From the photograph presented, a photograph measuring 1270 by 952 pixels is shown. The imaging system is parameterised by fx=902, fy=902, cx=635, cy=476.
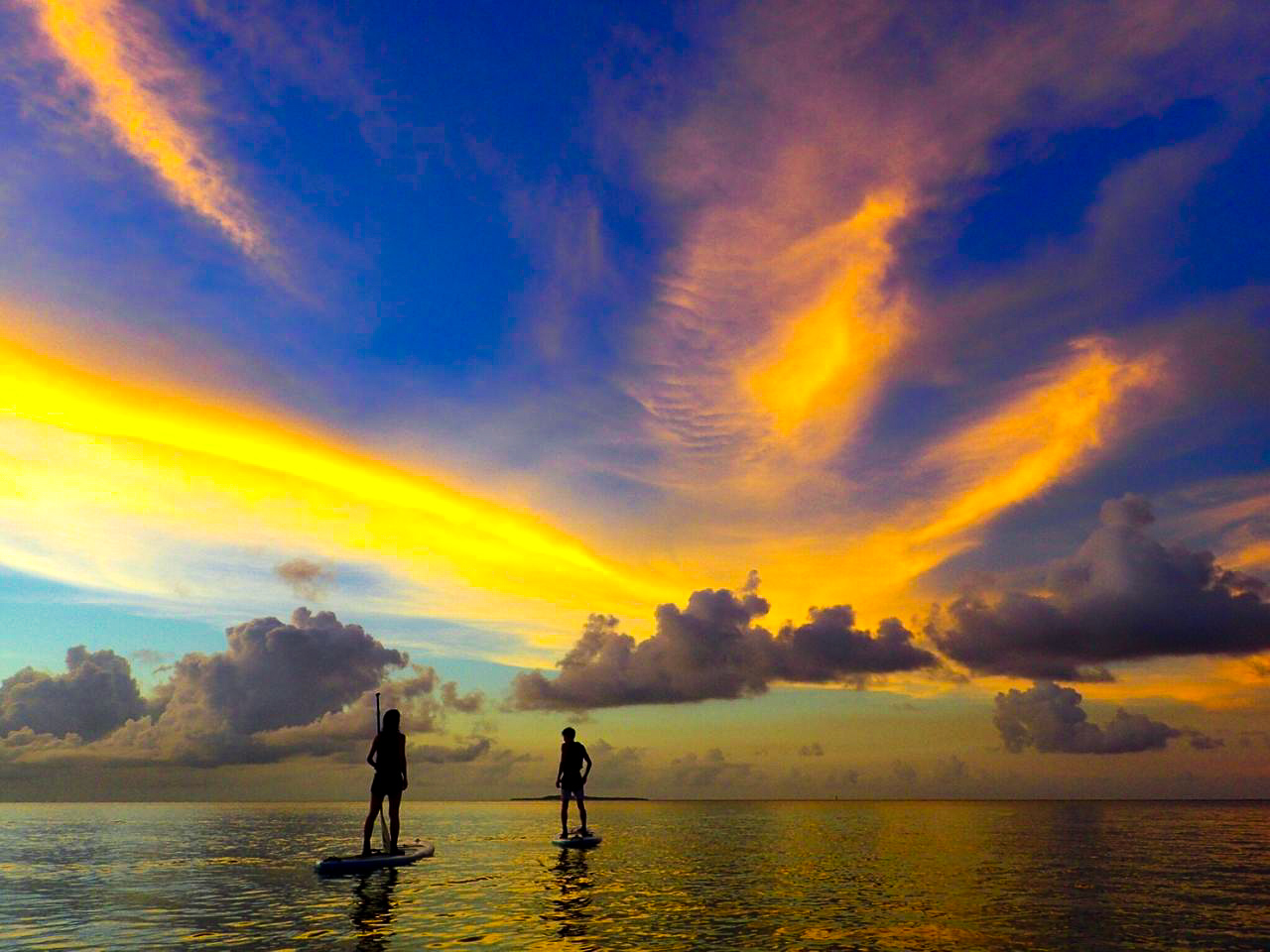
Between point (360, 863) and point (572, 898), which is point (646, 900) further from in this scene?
point (360, 863)

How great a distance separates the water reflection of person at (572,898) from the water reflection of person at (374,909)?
133 inches

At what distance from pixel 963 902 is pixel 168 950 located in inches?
709

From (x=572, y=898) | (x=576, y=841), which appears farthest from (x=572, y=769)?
(x=572, y=898)

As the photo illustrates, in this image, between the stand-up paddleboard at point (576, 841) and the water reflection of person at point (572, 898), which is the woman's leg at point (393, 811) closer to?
the water reflection of person at point (572, 898)

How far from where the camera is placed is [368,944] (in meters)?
16.2

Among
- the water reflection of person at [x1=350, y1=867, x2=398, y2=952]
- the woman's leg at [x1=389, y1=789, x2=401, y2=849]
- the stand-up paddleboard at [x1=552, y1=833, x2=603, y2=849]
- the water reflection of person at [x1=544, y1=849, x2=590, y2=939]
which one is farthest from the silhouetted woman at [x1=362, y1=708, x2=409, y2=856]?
the stand-up paddleboard at [x1=552, y1=833, x2=603, y2=849]

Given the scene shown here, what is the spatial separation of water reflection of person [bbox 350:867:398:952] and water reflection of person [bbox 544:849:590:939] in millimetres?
3377

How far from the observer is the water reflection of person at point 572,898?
711 inches

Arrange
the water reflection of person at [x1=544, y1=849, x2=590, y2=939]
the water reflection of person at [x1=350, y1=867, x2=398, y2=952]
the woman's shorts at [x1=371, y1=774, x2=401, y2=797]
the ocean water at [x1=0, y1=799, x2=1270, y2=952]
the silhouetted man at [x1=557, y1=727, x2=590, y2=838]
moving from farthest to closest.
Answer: the silhouetted man at [x1=557, y1=727, x2=590, y2=838] → the woman's shorts at [x1=371, y1=774, x2=401, y2=797] → the water reflection of person at [x1=544, y1=849, x2=590, y2=939] → the ocean water at [x1=0, y1=799, x2=1270, y2=952] → the water reflection of person at [x1=350, y1=867, x2=398, y2=952]

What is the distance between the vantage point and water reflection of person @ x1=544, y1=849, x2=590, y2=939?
18.1 metres

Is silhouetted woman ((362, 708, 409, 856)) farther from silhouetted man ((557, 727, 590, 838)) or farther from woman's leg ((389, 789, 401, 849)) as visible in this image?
silhouetted man ((557, 727, 590, 838))

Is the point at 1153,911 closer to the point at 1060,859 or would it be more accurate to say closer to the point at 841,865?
the point at 841,865

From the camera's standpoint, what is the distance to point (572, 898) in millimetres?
22438

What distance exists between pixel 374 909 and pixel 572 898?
15.8ft
